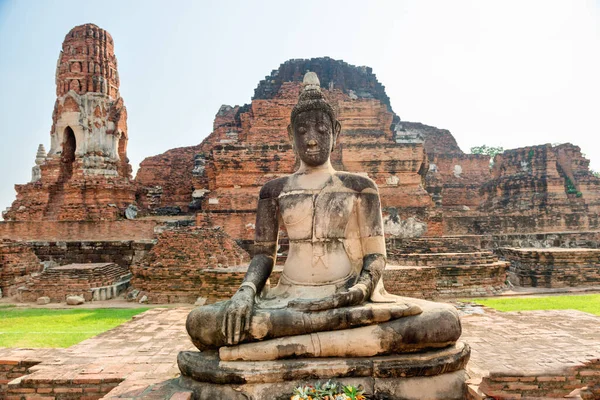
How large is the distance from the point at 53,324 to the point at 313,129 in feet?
19.3

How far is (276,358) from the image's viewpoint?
3.11 meters

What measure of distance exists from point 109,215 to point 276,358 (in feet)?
47.8

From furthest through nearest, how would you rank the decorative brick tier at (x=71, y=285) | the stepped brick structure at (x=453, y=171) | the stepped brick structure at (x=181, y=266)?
the stepped brick structure at (x=453, y=171), the decorative brick tier at (x=71, y=285), the stepped brick structure at (x=181, y=266)

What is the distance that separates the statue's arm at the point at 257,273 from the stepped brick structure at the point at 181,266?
4831 millimetres

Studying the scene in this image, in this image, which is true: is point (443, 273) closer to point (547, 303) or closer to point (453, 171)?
point (547, 303)

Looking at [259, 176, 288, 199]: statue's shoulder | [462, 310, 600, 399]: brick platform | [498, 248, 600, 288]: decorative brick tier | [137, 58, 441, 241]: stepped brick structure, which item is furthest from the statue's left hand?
[498, 248, 600, 288]: decorative brick tier

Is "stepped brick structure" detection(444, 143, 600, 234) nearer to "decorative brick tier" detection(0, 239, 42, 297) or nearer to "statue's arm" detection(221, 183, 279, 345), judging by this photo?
"decorative brick tier" detection(0, 239, 42, 297)

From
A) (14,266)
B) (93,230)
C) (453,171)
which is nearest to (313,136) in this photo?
(14,266)

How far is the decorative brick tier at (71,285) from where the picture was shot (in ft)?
32.6

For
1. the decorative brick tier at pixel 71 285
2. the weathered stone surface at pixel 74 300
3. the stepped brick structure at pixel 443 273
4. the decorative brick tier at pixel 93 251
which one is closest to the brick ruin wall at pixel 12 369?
the weathered stone surface at pixel 74 300

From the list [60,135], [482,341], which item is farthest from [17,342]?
[60,135]

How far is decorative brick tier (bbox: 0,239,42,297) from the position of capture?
36.4 feet

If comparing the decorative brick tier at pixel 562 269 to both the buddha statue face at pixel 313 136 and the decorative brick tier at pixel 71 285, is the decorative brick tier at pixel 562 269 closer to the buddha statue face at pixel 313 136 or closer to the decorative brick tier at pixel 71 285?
the buddha statue face at pixel 313 136

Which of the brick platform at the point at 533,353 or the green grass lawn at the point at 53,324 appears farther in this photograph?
the green grass lawn at the point at 53,324
